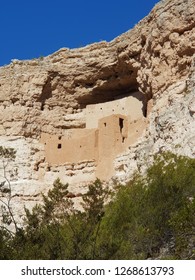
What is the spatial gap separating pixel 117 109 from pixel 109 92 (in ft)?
5.99

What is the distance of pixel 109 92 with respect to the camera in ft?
94.4

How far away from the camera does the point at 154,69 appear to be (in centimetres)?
2389

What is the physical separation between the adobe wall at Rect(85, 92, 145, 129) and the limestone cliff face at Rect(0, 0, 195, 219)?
0.30 meters

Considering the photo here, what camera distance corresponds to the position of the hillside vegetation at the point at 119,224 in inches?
483

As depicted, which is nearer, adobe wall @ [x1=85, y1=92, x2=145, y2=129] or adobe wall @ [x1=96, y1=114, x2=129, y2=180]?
adobe wall @ [x1=96, y1=114, x2=129, y2=180]

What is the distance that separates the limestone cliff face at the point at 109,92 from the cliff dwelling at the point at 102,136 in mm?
272

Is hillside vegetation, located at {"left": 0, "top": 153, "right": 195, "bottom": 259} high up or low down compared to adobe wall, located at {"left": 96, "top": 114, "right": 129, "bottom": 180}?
down

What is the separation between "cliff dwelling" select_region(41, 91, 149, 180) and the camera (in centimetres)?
2508

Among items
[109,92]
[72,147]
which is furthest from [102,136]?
[109,92]

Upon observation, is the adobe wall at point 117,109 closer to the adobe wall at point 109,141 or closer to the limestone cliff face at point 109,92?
the limestone cliff face at point 109,92

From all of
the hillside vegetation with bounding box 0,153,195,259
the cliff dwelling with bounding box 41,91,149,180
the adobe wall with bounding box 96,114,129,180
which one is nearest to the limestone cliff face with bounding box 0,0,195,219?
the cliff dwelling with bounding box 41,91,149,180

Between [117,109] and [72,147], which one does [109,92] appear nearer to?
[117,109]

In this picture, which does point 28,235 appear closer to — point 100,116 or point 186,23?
point 186,23

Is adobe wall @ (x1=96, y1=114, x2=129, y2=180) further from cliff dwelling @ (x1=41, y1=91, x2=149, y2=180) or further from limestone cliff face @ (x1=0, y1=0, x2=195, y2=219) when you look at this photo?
limestone cliff face @ (x1=0, y1=0, x2=195, y2=219)
